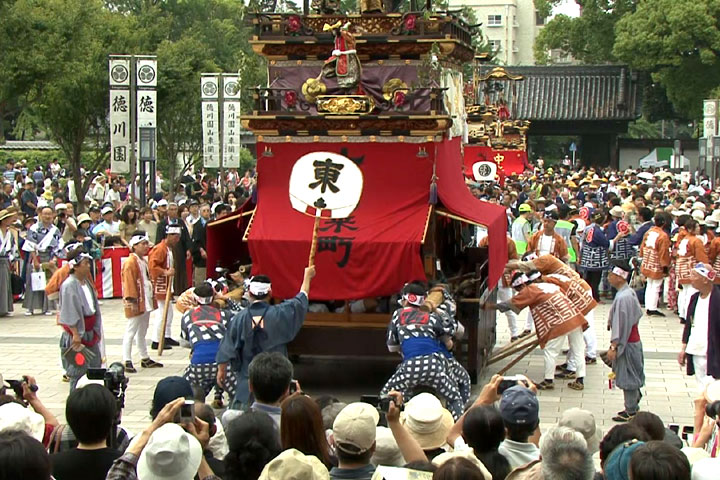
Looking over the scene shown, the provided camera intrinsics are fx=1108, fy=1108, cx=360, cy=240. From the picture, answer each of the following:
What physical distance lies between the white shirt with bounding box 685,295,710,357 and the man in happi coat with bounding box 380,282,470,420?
2.26m

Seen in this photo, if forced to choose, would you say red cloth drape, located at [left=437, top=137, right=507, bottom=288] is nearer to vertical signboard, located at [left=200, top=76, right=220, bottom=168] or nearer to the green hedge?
vertical signboard, located at [left=200, top=76, right=220, bottom=168]

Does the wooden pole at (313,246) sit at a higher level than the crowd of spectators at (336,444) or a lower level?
higher

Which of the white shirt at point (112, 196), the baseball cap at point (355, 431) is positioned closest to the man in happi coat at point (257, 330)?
the baseball cap at point (355, 431)

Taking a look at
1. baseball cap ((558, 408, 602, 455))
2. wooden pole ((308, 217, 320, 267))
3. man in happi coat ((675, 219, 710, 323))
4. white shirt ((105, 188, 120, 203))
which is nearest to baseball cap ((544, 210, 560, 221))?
man in happi coat ((675, 219, 710, 323))

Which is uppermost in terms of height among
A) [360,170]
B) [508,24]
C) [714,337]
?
[508,24]

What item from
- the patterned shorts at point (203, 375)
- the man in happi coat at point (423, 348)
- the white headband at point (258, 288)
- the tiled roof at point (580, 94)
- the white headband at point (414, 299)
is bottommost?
the patterned shorts at point (203, 375)

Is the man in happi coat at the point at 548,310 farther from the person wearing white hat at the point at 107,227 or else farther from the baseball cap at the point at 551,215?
the person wearing white hat at the point at 107,227

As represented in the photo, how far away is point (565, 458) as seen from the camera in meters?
5.13

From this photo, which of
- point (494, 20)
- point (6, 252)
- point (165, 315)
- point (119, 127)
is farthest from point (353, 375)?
point (494, 20)

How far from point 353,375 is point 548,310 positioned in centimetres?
253

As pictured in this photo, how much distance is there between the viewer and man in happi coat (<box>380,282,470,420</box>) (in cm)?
1025

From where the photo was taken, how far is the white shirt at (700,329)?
10.4 meters

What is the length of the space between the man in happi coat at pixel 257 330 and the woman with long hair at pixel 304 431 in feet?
13.5

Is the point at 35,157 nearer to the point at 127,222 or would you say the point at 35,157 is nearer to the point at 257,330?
the point at 127,222
